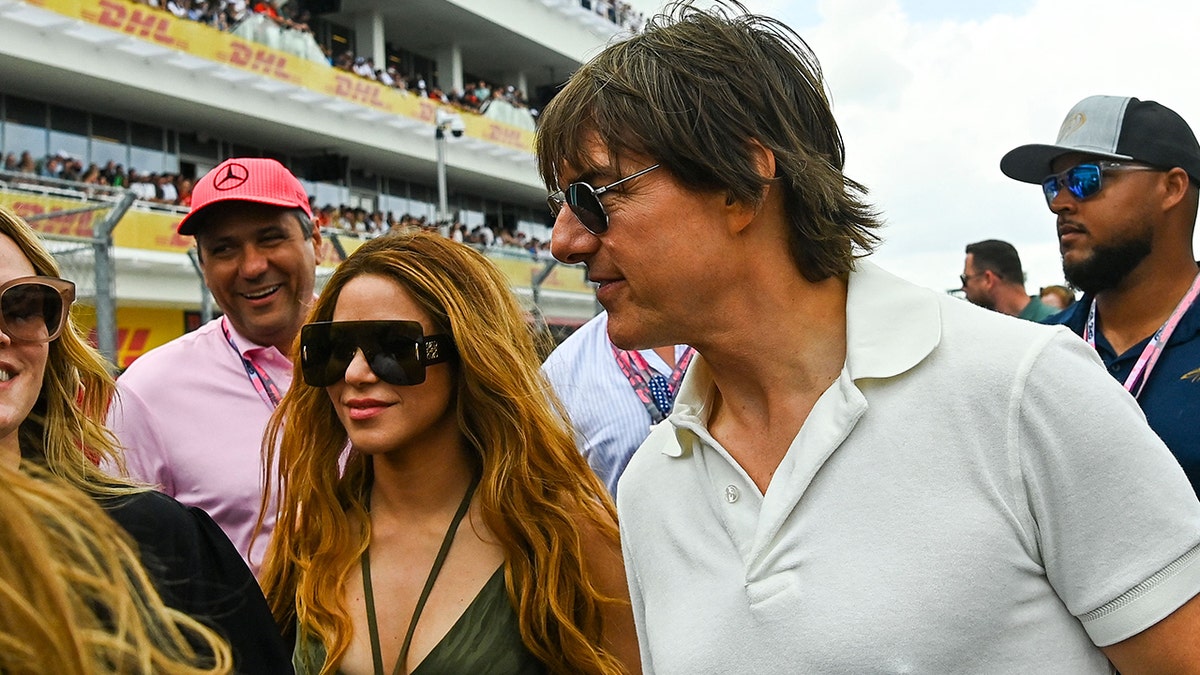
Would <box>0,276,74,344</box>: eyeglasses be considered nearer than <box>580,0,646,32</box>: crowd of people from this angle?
Yes

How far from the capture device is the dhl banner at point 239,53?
19.6m

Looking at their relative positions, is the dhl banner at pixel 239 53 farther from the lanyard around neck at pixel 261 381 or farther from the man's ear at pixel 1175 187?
the man's ear at pixel 1175 187

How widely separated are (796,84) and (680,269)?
39 centimetres

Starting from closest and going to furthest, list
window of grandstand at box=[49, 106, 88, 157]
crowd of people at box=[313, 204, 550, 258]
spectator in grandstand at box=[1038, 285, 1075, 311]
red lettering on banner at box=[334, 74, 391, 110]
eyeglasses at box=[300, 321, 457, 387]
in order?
1. eyeglasses at box=[300, 321, 457, 387]
2. spectator in grandstand at box=[1038, 285, 1075, 311]
3. window of grandstand at box=[49, 106, 88, 157]
4. crowd of people at box=[313, 204, 550, 258]
5. red lettering on banner at box=[334, 74, 391, 110]

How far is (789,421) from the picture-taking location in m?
1.89

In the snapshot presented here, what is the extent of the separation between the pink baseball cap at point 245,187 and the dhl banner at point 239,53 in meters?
17.3

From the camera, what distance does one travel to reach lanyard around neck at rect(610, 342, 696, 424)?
3756 millimetres

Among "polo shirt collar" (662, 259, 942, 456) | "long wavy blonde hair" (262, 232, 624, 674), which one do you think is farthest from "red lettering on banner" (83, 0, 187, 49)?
"polo shirt collar" (662, 259, 942, 456)

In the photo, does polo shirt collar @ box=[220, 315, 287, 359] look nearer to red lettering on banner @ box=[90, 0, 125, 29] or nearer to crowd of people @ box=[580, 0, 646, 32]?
red lettering on banner @ box=[90, 0, 125, 29]

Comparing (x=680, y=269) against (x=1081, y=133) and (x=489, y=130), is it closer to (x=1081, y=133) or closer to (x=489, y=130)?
(x=1081, y=133)

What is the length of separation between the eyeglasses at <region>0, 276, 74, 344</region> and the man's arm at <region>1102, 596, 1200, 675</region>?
80.2 inches

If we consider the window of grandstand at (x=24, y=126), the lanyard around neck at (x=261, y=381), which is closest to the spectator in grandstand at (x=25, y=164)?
the window of grandstand at (x=24, y=126)

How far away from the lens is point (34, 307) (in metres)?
2.27

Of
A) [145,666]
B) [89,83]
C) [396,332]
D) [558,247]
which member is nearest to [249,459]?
[396,332]
